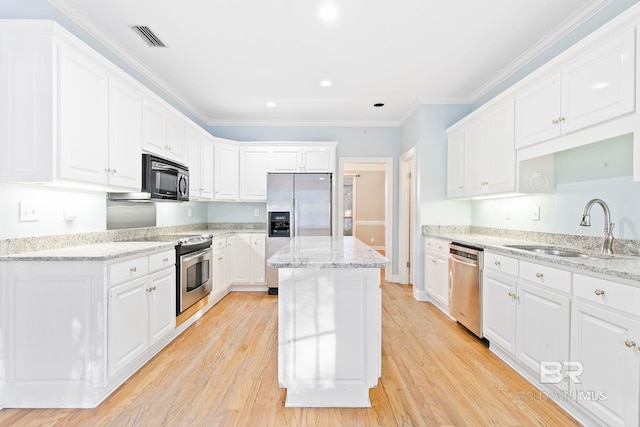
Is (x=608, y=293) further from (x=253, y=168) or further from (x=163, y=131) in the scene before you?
(x=253, y=168)

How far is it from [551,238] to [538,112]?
108cm

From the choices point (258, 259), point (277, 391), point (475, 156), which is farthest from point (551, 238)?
point (258, 259)

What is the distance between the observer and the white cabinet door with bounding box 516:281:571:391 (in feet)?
6.03

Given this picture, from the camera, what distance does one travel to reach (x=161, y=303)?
8.50 feet

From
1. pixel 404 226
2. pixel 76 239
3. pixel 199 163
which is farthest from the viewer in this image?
pixel 404 226

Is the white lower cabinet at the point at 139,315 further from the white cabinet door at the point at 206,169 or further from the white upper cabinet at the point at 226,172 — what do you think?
the white upper cabinet at the point at 226,172

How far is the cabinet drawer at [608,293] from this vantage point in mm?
1438

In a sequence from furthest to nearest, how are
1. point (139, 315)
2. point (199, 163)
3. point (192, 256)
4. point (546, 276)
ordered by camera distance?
1. point (199, 163)
2. point (192, 256)
3. point (139, 315)
4. point (546, 276)

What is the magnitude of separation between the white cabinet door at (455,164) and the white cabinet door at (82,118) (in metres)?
3.58

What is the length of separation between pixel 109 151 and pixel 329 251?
1801 millimetres

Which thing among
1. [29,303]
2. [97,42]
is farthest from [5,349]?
[97,42]

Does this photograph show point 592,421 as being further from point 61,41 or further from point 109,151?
point 61,41

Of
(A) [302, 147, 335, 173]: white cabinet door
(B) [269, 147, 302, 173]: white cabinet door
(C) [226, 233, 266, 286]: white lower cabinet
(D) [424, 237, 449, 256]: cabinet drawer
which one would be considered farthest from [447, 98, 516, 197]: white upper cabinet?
(C) [226, 233, 266, 286]: white lower cabinet

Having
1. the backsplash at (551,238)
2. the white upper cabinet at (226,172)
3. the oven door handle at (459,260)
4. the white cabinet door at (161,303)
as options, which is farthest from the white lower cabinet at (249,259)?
the oven door handle at (459,260)
